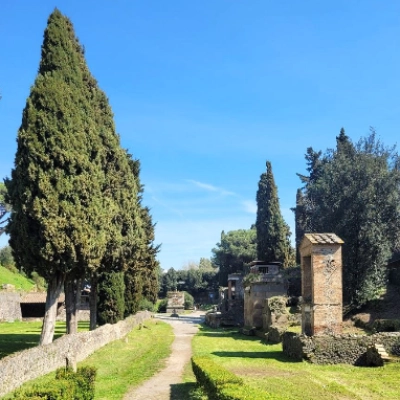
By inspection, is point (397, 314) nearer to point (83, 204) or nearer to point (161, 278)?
point (83, 204)

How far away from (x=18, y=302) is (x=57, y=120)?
37.9 m

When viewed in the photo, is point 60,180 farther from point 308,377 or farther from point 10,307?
point 10,307

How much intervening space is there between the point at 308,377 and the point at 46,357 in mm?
8183

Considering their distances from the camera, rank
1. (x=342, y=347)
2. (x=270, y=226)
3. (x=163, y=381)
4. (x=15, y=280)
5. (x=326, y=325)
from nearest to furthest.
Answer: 1. (x=163, y=381)
2. (x=342, y=347)
3. (x=326, y=325)
4. (x=270, y=226)
5. (x=15, y=280)

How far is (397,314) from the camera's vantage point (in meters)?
30.6

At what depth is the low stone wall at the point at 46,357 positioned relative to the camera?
12.2 m

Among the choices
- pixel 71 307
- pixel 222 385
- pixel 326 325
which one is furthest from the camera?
pixel 71 307

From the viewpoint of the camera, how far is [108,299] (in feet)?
101

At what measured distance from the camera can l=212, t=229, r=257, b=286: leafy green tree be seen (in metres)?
90.2

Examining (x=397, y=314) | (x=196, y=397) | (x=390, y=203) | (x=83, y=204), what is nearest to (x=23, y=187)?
(x=83, y=204)

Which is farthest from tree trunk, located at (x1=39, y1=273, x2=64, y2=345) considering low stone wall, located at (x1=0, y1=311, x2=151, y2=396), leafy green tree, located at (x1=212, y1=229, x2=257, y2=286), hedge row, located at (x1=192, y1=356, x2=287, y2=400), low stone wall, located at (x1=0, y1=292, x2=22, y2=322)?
leafy green tree, located at (x1=212, y1=229, x2=257, y2=286)

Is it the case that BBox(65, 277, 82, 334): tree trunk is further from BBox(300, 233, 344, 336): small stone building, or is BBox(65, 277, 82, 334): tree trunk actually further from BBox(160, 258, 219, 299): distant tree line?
BBox(160, 258, 219, 299): distant tree line

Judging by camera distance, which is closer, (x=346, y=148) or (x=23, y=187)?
(x=23, y=187)

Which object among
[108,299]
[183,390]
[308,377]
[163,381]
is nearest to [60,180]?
[163,381]
